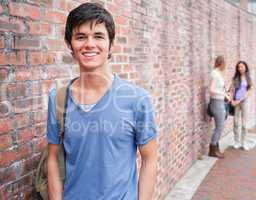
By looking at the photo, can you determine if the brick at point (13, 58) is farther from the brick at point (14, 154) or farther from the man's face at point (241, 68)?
the man's face at point (241, 68)

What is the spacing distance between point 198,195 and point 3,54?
3.82m

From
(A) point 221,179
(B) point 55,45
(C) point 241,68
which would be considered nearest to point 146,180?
(B) point 55,45

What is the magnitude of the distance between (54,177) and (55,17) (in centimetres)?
111

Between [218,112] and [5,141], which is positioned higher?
[5,141]

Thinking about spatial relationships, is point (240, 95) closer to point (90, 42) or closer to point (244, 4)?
point (244, 4)

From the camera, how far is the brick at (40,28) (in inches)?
94.0

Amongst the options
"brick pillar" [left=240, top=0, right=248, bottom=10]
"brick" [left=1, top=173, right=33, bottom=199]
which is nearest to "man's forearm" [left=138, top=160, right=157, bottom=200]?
"brick" [left=1, top=173, right=33, bottom=199]

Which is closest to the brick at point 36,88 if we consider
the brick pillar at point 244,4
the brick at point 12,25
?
the brick at point 12,25

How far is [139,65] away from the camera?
4164 mm

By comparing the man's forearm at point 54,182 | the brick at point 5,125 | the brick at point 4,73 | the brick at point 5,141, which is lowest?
the man's forearm at point 54,182

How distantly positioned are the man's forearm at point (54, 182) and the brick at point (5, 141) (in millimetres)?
287

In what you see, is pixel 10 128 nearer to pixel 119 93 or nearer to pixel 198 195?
pixel 119 93

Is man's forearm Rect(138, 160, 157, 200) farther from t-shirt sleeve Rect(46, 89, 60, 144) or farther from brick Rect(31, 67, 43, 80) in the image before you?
brick Rect(31, 67, 43, 80)

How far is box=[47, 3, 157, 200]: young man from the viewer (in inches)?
76.2
